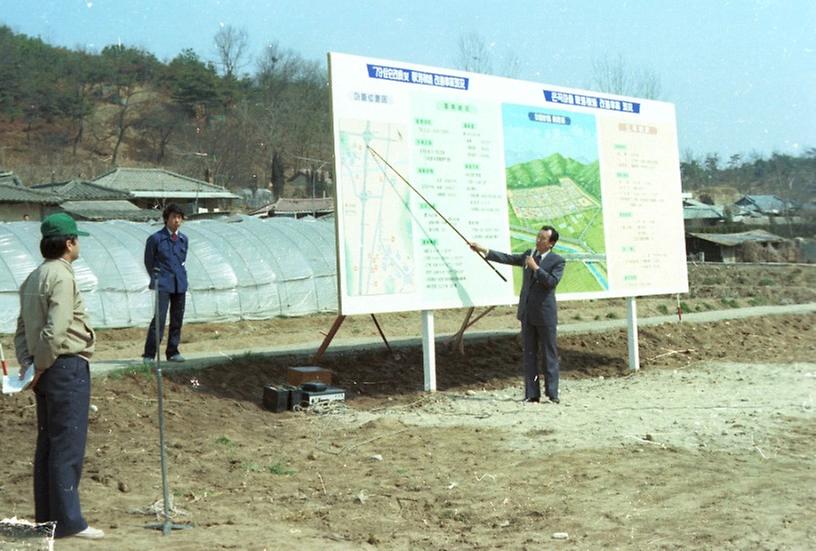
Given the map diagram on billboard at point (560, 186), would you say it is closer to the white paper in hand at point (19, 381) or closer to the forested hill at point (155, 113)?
the white paper in hand at point (19, 381)

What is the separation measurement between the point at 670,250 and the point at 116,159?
5988cm

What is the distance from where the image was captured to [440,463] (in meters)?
8.09

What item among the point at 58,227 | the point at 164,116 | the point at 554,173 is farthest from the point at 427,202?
the point at 164,116

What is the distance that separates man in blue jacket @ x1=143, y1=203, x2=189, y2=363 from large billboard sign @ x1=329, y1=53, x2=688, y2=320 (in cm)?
242

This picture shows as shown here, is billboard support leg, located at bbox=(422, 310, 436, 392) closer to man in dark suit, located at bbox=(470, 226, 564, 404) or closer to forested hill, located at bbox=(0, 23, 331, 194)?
man in dark suit, located at bbox=(470, 226, 564, 404)

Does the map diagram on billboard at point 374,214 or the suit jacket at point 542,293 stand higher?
the map diagram on billboard at point 374,214

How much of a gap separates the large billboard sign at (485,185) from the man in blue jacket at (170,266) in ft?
7.95

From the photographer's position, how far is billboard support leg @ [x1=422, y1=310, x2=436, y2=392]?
11352 mm

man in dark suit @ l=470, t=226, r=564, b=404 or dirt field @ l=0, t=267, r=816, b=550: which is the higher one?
man in dark suit @ l=470, t=226, r=564, b=404

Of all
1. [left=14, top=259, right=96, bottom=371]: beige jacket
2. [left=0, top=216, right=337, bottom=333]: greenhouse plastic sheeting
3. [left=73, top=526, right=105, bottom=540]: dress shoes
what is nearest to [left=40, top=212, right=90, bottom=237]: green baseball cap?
[left=14, top=259, right=96, bottom=371]: beige jacket

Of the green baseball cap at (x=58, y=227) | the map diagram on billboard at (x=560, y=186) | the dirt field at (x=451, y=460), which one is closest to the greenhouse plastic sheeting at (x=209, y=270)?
Result: the dirt field at (x=451, y=460)

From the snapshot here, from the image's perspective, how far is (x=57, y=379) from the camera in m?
5.64

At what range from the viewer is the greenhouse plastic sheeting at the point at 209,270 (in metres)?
19.2

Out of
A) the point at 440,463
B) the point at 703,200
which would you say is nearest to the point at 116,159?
the point at 703,200
